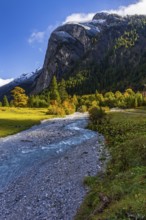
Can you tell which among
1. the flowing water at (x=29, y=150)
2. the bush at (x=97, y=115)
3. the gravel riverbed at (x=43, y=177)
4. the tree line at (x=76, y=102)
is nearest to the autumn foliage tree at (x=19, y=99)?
the tree line at (x=76, y=102)

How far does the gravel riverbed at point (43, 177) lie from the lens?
25.7 meters

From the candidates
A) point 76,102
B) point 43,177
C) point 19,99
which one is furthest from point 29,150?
point 76,102

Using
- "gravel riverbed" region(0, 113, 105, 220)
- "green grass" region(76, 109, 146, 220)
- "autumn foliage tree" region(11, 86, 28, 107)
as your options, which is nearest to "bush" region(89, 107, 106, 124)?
"gravel riverbed" region(0, 113, 105, 220)

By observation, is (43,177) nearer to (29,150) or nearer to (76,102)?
(29,150)

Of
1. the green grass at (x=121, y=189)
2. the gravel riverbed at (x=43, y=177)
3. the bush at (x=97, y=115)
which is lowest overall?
the gravel riverbed at (x=43, y=177)

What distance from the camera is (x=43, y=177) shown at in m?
34.7

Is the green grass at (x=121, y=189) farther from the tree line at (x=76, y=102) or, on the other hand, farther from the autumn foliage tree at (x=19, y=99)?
the autumn foliage tree at (x=19, y=99)

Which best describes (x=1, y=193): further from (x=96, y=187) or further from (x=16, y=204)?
(x=96, y=187)

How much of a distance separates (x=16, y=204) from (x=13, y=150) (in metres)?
24.5

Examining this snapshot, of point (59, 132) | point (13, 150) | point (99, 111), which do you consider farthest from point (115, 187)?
point (99, 111)

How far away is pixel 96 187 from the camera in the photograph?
28.3 m

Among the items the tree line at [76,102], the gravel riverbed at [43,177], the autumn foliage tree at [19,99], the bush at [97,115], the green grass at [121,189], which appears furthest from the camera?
the autumn foliage tree at [19,99]

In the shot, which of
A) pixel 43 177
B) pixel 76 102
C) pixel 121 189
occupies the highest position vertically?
pixel 76 102

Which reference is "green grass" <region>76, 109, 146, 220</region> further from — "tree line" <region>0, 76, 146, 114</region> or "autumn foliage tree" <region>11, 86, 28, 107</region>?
"autumn foliage tree" <region>11, 86, 28, 107</region>
